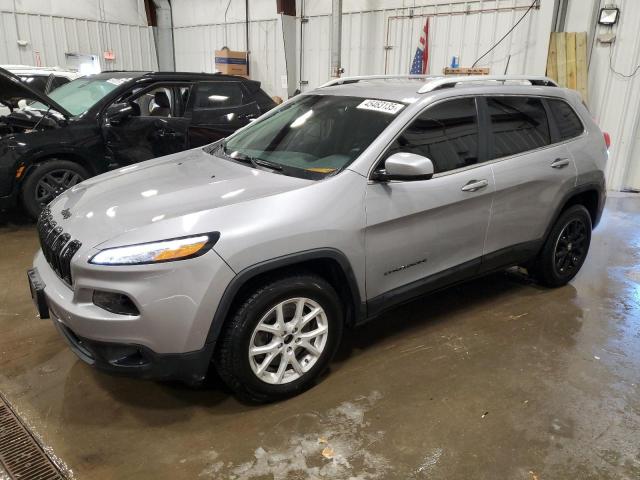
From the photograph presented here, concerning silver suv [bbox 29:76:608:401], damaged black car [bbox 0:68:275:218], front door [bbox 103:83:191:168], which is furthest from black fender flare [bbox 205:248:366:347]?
front door [bbox 103:83:191:168]

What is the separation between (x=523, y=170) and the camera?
10.7 feet

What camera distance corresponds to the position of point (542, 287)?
4082mm

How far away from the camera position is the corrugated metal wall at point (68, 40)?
427 inches

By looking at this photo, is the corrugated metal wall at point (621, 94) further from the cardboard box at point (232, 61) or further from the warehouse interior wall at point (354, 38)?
the cardboard box at point (232, 61)

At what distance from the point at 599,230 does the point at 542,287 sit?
7.25 ft

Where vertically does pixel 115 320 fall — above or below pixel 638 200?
above

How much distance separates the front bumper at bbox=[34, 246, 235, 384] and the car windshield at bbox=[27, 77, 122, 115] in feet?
12.7

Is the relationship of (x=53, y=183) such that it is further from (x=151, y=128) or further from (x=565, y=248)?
(x=565, y=248)

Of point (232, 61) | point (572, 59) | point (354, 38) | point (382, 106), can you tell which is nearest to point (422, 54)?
point (354, 38)

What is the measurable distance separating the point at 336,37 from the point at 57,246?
8009 millimetres

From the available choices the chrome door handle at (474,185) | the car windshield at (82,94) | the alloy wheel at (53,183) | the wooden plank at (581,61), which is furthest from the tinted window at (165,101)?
the wooden plank at (581,61)

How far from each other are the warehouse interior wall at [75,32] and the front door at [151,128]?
7.67m

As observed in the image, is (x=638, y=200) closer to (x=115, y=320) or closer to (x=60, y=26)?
(x=115, y=320)

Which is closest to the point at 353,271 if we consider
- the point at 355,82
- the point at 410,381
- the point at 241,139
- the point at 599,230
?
the point at 410,381
